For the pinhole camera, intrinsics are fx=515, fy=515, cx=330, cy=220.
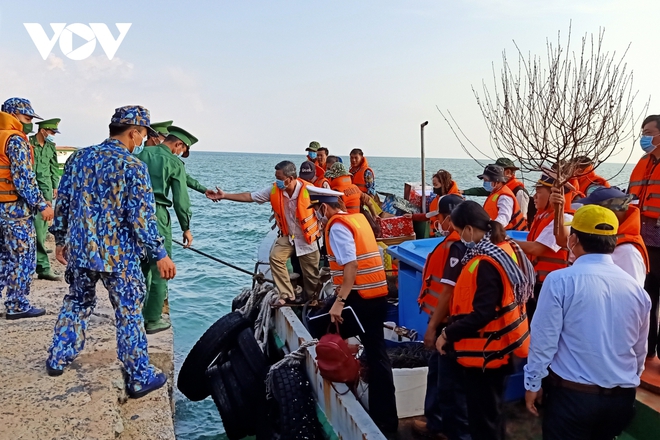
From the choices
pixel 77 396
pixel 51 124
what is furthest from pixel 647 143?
pixel 51 124

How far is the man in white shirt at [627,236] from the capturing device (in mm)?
3021

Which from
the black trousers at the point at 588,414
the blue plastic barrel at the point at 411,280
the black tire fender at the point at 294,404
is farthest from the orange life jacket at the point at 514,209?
the black trousers at the point at 588,414

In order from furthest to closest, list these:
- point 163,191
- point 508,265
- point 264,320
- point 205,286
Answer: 1. point 205,286
2. point 264,320
3. point 163,191
4. point 508,265

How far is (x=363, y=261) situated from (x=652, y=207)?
2.29 m

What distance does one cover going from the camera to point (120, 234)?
356 cm

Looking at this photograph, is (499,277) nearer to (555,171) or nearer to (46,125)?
(555,171)

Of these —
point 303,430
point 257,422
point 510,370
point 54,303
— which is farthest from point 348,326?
point 54,303

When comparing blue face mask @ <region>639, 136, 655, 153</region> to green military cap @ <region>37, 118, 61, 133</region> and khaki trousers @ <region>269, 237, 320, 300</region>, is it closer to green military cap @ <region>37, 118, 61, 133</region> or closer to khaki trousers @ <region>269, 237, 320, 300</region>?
khaki trousers @ <region>269, 237, 320, 300</region>

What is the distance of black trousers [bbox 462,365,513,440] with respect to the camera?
2.91m

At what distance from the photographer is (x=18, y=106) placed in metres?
5.59

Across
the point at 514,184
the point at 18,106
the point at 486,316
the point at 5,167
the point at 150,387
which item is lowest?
the point at 150,387

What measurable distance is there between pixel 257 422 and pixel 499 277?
297cm

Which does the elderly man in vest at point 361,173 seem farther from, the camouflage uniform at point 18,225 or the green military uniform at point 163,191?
the camouflage uniform at point 18,225

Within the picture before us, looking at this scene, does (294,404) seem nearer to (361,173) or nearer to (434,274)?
(434,274)
